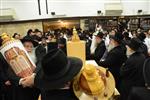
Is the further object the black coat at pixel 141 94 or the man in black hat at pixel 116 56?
the man in black hat at pixel 116 56

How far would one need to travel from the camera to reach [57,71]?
1.49 m

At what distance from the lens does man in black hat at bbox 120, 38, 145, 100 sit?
367 cm

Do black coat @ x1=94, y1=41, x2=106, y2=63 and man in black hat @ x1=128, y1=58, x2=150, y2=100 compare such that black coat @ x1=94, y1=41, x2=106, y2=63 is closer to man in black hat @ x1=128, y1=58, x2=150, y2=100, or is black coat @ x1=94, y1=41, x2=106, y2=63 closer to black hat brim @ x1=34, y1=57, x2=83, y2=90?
man in black hat @ x1=128, y1=58, x2=150, y2=100

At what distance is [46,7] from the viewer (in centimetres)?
1352

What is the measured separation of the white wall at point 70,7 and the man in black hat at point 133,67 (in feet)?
32.9

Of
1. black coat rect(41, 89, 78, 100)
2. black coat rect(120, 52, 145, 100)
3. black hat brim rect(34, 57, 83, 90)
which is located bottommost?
black coat rect(120, 52, 145, 100)

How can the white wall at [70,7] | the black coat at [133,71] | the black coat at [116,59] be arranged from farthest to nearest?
the white wall at [70,7], the black coat at [116,59], the black coat at [133,71]

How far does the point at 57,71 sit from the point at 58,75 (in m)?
0.03

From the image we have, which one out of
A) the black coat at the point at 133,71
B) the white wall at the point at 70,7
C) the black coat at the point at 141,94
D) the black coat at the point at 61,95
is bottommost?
the black coat at the point at 133,71

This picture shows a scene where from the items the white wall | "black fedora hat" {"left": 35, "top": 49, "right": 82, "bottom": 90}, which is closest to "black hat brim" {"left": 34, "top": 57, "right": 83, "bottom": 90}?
"black fedora hat" {"left": 35, "top": 49, "right": 82, "bottom": 90}

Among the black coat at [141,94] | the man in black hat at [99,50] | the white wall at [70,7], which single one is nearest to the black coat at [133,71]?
the man in black hat at [99,50]

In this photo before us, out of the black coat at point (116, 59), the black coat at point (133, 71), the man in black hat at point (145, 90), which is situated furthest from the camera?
the black coat at point (116, 59)

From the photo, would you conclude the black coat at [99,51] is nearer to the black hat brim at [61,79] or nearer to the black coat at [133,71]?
the black coat at [133,71]

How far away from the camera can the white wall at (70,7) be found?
13234 millimetres
